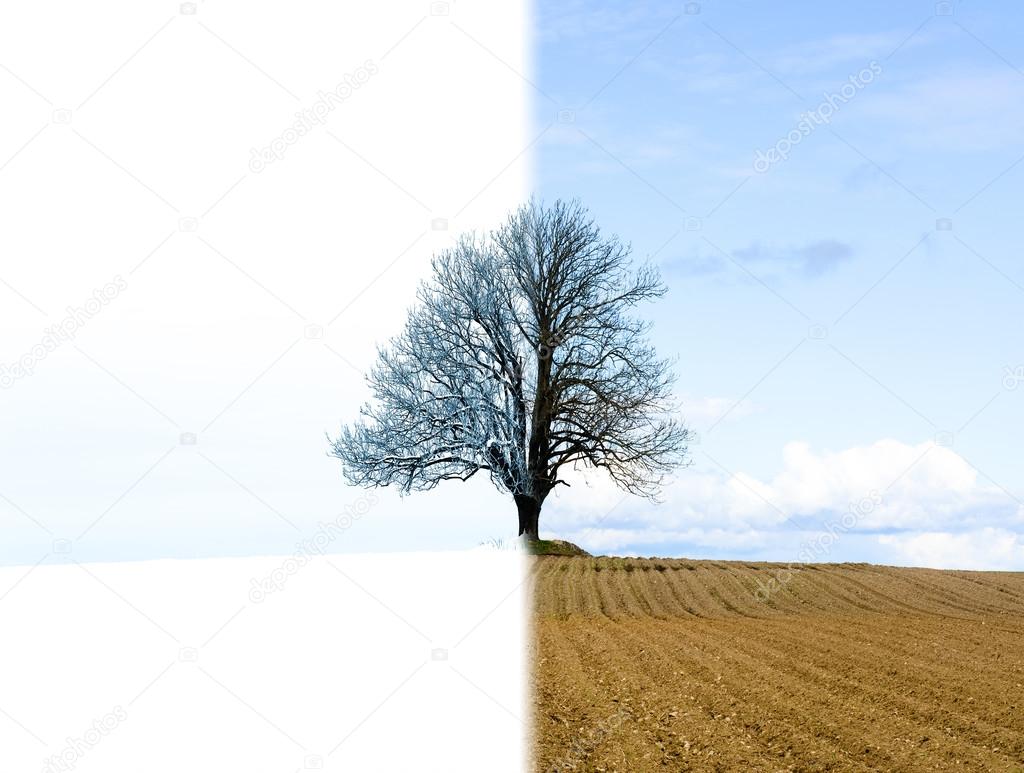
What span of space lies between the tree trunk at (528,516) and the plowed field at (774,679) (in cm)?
362

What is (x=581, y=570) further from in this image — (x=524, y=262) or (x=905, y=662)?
(x=905, y=662)

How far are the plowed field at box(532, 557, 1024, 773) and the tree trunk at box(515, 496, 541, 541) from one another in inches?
142

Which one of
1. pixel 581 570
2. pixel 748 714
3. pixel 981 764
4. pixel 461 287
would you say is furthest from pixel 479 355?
pixel 981 764

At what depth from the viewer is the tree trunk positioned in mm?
23312

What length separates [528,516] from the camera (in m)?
23.3

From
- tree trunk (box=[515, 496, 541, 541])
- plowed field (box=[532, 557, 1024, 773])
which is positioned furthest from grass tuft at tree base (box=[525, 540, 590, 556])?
plowed field (box=[532, 557, 1024, 773])

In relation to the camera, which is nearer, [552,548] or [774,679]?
[774,679]

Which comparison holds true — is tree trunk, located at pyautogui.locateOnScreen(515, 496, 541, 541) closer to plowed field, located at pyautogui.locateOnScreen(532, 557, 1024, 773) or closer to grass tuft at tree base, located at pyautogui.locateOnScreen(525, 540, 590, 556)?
grass tuft at tree base, located at pyautogui.locateOnScreen(525, 540, 590, 556)

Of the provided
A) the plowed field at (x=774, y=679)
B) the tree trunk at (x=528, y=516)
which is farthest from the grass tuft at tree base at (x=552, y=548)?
the plowed field at (x=774, y=679)

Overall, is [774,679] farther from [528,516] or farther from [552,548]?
[552,548]

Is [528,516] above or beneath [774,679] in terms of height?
above

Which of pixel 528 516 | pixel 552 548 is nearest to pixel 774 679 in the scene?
pixel 528 516

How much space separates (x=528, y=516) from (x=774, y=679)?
13.0 m

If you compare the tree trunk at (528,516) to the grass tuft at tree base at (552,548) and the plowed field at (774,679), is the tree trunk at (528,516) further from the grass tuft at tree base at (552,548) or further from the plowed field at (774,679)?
the plowed field at (774,679)
